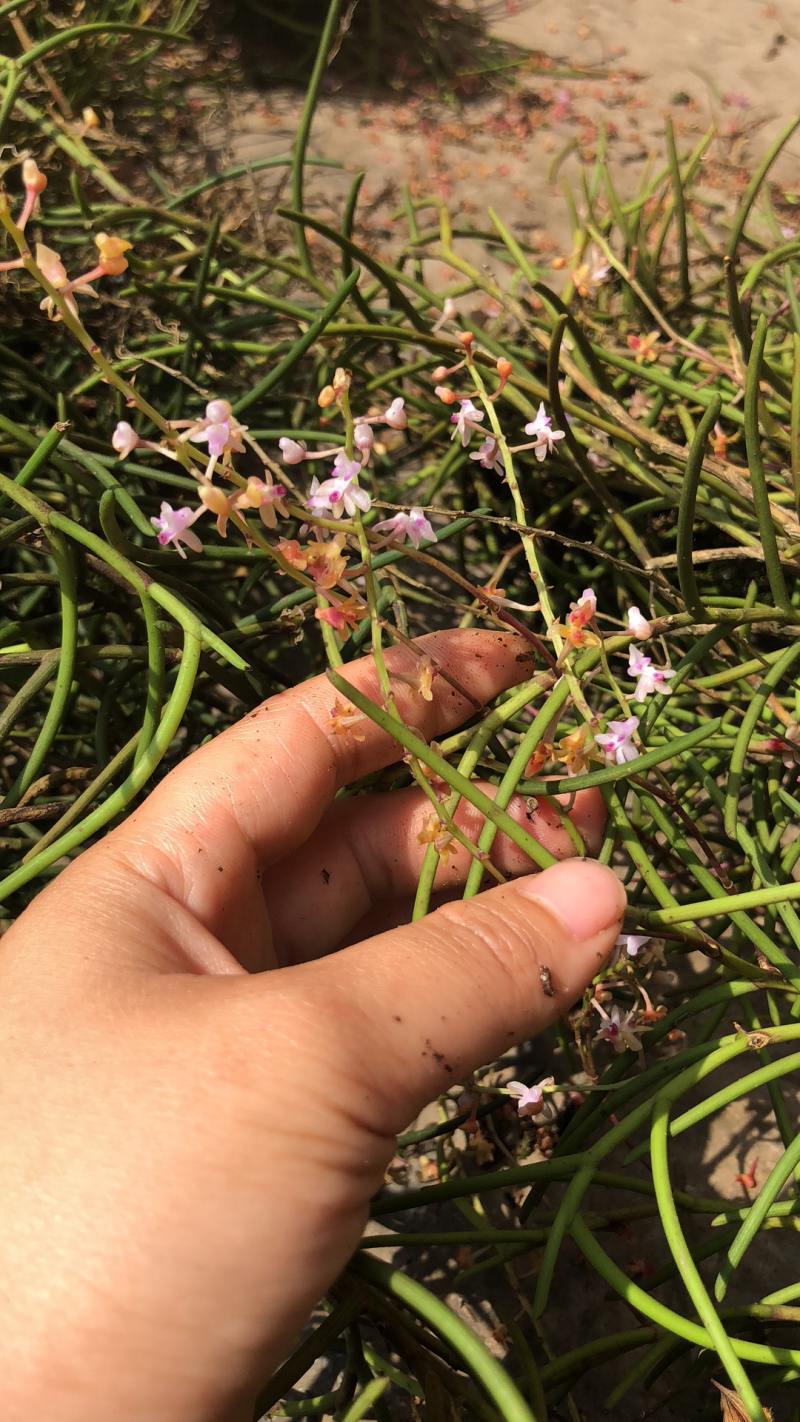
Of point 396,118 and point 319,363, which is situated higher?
point 396,118

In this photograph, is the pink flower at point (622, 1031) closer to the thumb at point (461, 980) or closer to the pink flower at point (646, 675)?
the thumb at point (461, 980)

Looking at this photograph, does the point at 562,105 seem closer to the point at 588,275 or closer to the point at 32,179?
the point at 588,275

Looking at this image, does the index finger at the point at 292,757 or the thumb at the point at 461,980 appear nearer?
the thumb at the point at 461,980

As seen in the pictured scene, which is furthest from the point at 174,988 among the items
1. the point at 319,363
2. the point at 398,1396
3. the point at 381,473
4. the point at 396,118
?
the point at 396,118

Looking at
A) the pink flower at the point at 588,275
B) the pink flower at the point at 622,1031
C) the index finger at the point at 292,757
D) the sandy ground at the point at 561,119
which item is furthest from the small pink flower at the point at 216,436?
the sandy ground at the point at 561,119

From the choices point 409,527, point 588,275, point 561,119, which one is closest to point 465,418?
point 409,527

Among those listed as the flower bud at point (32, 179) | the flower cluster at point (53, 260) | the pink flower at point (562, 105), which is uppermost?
the pink flower at point (562, 105)

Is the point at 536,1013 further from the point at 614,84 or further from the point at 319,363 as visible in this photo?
the point at 614,84
